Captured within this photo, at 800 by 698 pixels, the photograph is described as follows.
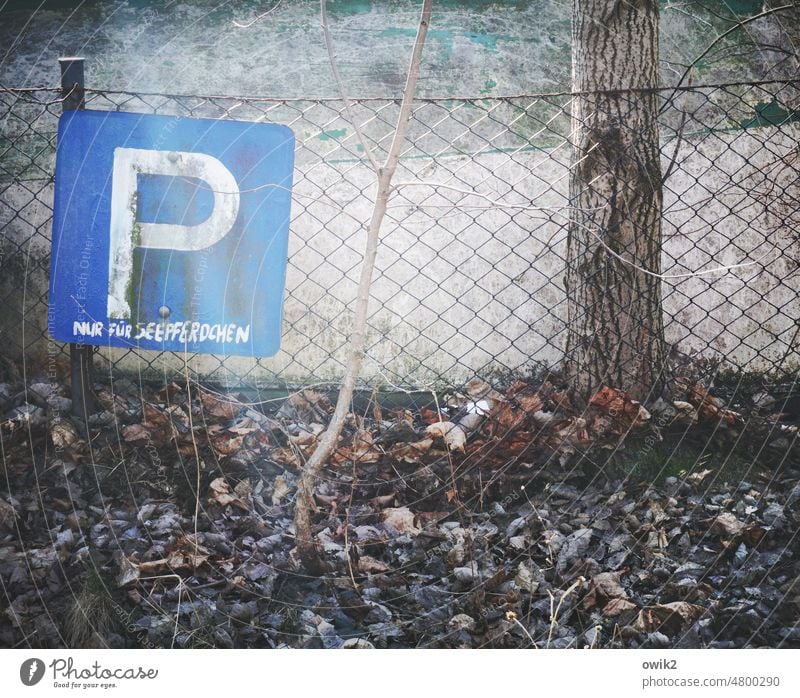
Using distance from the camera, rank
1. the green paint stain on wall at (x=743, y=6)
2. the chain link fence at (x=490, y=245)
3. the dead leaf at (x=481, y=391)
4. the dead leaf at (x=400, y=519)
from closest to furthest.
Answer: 1. the dead leaf at (x=400, y=519)
2. the dead leaf at (x=481, y=391)
3. the chain link fence at (x=490, y=245)
4. the green paint stain on wall at (x=743, y=6)

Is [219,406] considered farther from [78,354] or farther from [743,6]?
[743,6]

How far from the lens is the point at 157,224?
6.42 ft

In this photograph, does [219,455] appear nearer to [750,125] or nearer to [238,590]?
[238,590]

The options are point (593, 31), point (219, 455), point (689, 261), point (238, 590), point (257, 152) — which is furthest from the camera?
point (689, 261)

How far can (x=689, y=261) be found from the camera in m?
2.70

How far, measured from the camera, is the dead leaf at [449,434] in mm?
2148

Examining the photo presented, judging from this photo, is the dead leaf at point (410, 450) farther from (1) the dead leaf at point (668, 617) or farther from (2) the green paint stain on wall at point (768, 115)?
(2) the green paint stain on wall at point (768, 115)

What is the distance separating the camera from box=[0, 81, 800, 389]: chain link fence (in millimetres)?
2580

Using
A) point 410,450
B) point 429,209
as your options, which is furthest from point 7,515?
point 429,209

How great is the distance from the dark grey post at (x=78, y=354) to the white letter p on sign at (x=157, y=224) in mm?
345

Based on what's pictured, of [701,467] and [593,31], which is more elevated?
[593,31]

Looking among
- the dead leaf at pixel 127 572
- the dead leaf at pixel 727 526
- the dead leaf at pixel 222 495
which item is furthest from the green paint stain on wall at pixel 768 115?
the dead leaf at pixel 127 572

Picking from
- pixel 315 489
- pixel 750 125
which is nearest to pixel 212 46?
pixel 315 489

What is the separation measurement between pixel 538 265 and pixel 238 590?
1.64 meters
